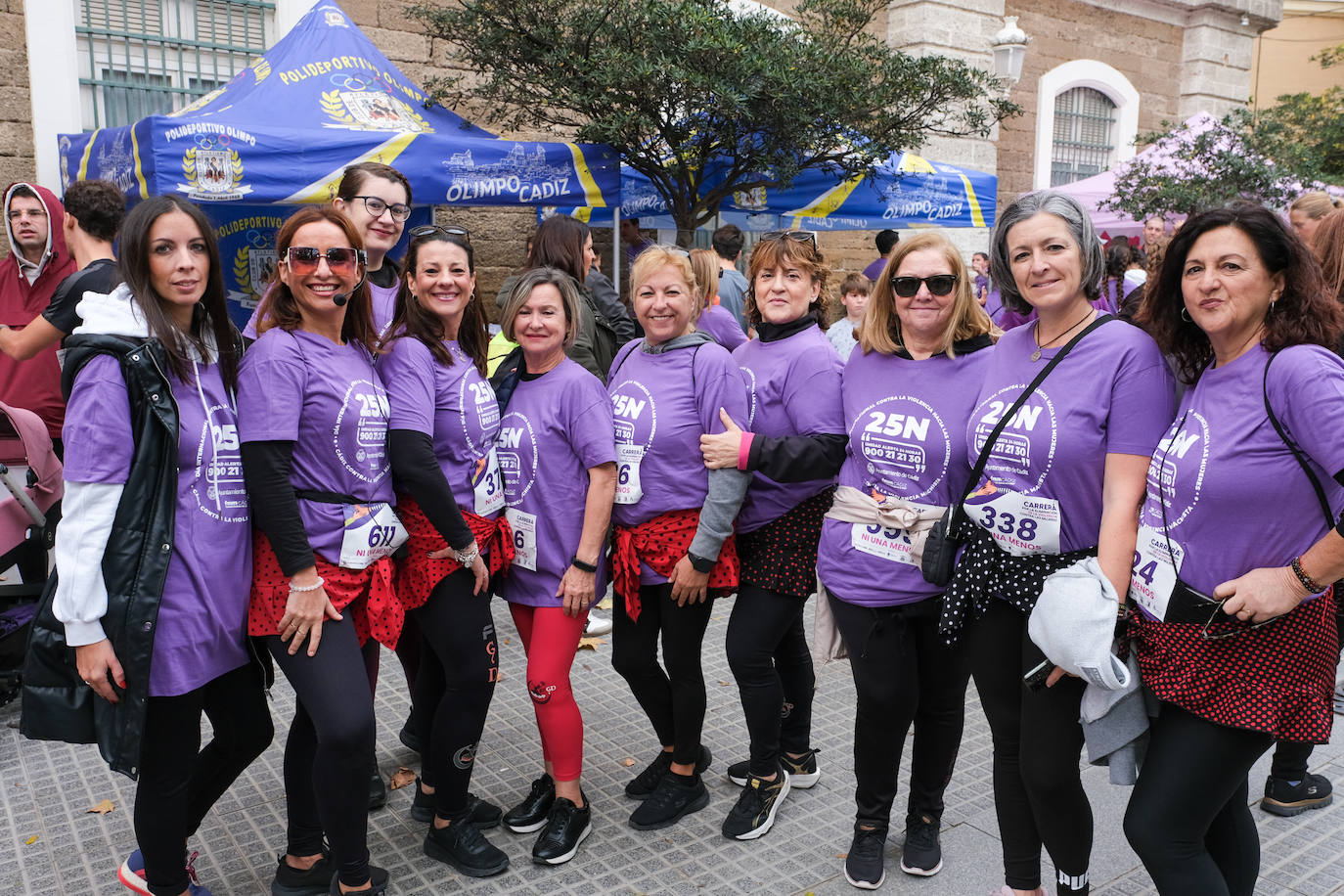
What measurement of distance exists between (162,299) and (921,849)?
262 cm

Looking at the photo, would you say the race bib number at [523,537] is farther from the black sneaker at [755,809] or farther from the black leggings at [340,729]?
the black sneaker at [755,809]

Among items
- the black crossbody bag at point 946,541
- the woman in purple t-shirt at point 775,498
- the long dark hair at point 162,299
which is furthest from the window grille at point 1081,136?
the long dark hair at point 162,299

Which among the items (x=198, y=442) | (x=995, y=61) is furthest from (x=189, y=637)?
(x=995, y=61)

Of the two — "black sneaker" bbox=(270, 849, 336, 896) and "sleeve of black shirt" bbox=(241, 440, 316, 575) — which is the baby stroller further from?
"sleeve of black shirt" bbox=(241, 440, 316, 575)

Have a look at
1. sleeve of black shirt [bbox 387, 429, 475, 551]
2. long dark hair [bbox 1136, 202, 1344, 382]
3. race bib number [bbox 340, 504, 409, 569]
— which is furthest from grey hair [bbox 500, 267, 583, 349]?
long dark hair [bbox 1136, 202, 1344, 382]

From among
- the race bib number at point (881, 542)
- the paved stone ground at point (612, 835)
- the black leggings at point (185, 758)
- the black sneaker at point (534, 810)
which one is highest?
the race bib number at point (881, 542)

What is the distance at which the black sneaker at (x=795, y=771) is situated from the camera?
3637 mm

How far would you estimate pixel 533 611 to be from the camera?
3266 mm

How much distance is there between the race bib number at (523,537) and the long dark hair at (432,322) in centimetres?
46

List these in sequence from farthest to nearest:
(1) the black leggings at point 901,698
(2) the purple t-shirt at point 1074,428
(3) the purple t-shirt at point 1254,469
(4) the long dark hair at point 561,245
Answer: (4) the long dark hair at point 561,245 < (1) the black leggings at point 901,698 < (2) the purple t-shirt at point 1074,428 < (3) the purple t-shirt at point 1254,469

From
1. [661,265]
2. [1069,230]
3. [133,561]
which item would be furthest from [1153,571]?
[133,561]

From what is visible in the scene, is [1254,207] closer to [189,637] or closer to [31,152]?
[189,637]

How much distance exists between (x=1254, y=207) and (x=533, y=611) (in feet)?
7.36

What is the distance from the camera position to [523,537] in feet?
10.5
